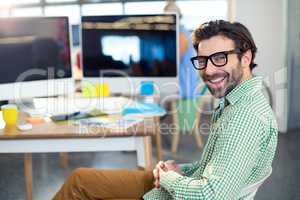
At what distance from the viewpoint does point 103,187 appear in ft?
5.90

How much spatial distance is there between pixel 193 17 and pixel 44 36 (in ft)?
11.4

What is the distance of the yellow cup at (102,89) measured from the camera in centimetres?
271

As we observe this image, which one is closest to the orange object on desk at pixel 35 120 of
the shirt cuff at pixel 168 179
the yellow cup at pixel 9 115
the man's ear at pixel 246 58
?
the yellow cup at pixel 9 115

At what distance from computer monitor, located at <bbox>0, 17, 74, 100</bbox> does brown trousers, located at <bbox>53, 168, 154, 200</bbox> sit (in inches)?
32.4

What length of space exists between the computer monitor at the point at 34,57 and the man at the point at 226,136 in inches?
33.3

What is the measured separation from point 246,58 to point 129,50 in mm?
1337

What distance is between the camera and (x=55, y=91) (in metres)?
2.53

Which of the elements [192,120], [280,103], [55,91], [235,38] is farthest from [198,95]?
[235,38]

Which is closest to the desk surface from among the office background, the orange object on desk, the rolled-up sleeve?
the orange object on desk

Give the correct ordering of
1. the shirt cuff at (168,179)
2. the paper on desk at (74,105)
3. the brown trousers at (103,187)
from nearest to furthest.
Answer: the shirt cuff at (168,179) < the brown trousers at (103,187) < the paper on desk at (74,105)

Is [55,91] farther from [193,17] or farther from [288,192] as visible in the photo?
[193,17]

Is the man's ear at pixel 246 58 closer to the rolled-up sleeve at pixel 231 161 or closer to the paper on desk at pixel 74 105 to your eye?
the rolled-up sleeve at pixel 231 161

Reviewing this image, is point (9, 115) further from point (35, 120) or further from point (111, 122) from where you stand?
point (111, 122)

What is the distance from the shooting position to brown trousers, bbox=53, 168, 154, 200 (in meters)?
1.79
